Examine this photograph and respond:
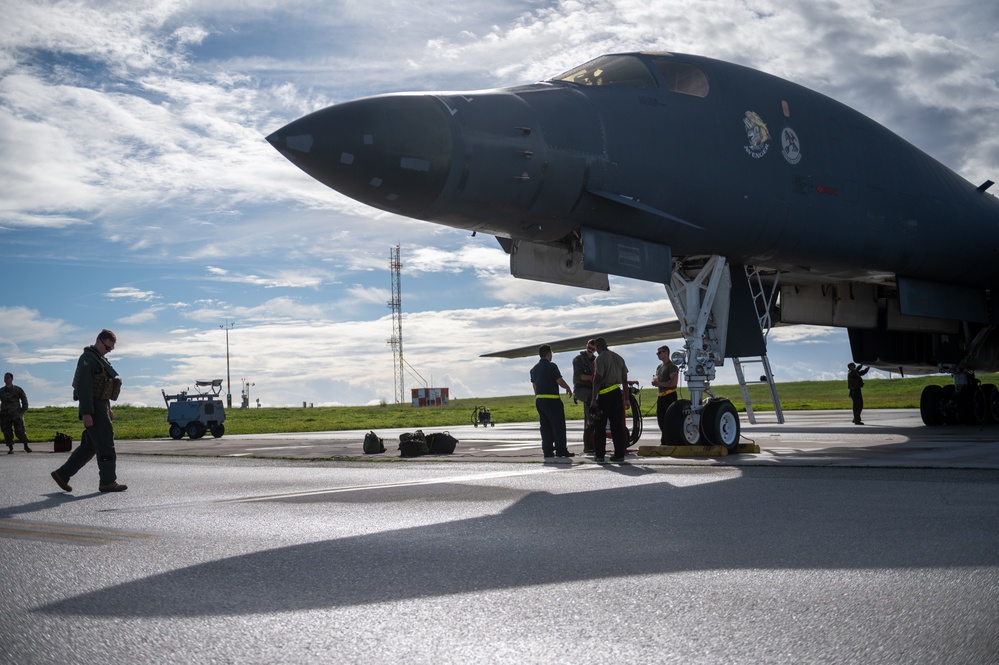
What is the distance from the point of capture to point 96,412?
391 inches

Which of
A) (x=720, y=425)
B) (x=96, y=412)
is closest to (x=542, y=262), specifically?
(x=720, y=425)

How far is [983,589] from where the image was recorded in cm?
391

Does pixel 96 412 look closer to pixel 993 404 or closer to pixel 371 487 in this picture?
pixel 371 487

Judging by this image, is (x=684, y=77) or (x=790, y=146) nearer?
(x=684, y=77)

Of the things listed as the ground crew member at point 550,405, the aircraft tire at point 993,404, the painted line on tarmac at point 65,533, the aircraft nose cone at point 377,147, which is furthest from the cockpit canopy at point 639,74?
the aircraft tire at point 993,404

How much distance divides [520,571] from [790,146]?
9987 millimetres

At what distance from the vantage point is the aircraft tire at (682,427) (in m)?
12.3

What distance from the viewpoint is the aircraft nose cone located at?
8852mm

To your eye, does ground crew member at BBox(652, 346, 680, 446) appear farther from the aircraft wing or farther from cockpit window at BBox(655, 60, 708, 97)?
the aircraft wing

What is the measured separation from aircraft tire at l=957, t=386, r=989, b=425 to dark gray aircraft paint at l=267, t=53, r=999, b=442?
2413 millimetres

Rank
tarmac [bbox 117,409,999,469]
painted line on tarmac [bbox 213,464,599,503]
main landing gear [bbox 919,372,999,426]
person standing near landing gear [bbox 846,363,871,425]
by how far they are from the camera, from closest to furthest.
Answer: painted line on tarmac [bbox 213,464,599,503] → tarmac [bbox 117,409,999,469] → main landing gear [bbox 919,372,999,426] → person standing near landing gear [bbox 846,363,871,425]

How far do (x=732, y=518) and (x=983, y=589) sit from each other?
2.51m

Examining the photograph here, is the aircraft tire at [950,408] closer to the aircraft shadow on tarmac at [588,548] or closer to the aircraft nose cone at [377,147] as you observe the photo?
the aircraft shadow on tarmac at [588,548]

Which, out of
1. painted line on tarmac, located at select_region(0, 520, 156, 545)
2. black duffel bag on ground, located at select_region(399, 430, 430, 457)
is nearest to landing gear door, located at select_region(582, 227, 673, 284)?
black duffel bag on ground, located at select_region(399, 430, 430, 457)
